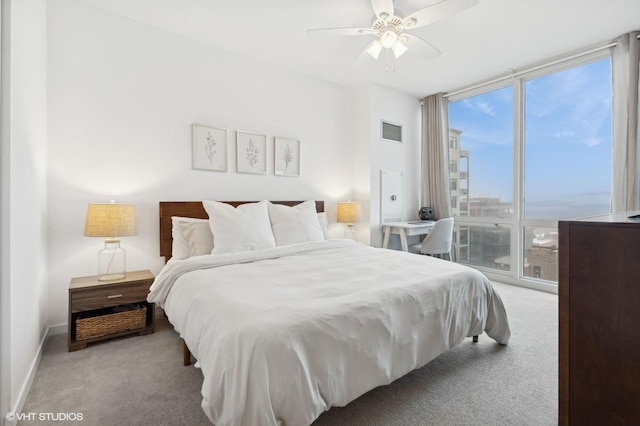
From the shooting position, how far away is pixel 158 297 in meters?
2.02

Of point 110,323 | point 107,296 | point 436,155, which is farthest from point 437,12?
point 110,323

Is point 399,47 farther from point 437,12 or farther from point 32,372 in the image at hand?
point 32,372

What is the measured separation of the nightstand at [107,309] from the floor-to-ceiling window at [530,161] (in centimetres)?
412

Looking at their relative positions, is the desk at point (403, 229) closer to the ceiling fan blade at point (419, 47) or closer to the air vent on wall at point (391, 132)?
the air vent on wall at point (391, 132)

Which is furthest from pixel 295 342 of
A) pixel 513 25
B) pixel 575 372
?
pixel 513 25

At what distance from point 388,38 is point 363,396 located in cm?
255

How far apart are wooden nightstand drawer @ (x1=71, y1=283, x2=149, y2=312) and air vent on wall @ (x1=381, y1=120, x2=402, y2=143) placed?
348 cm

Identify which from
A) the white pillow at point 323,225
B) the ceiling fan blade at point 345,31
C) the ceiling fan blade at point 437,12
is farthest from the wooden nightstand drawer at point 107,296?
the ceiling fan blade at point 437,12

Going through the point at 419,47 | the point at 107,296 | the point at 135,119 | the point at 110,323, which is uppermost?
the point at 419,47

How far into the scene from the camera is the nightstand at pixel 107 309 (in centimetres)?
209

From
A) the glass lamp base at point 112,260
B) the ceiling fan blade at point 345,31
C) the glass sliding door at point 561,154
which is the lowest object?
the glass lamp base at point 112,260

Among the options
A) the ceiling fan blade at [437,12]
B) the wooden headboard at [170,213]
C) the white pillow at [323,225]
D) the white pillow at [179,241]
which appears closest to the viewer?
the ceiling fan blade at [437,12]

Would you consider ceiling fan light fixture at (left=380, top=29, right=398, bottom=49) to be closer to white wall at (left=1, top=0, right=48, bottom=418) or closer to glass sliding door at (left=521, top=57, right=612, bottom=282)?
white wall at (left=1, top=0, right=48, bottom=418)

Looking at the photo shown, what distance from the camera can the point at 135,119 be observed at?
2656 millimetres
